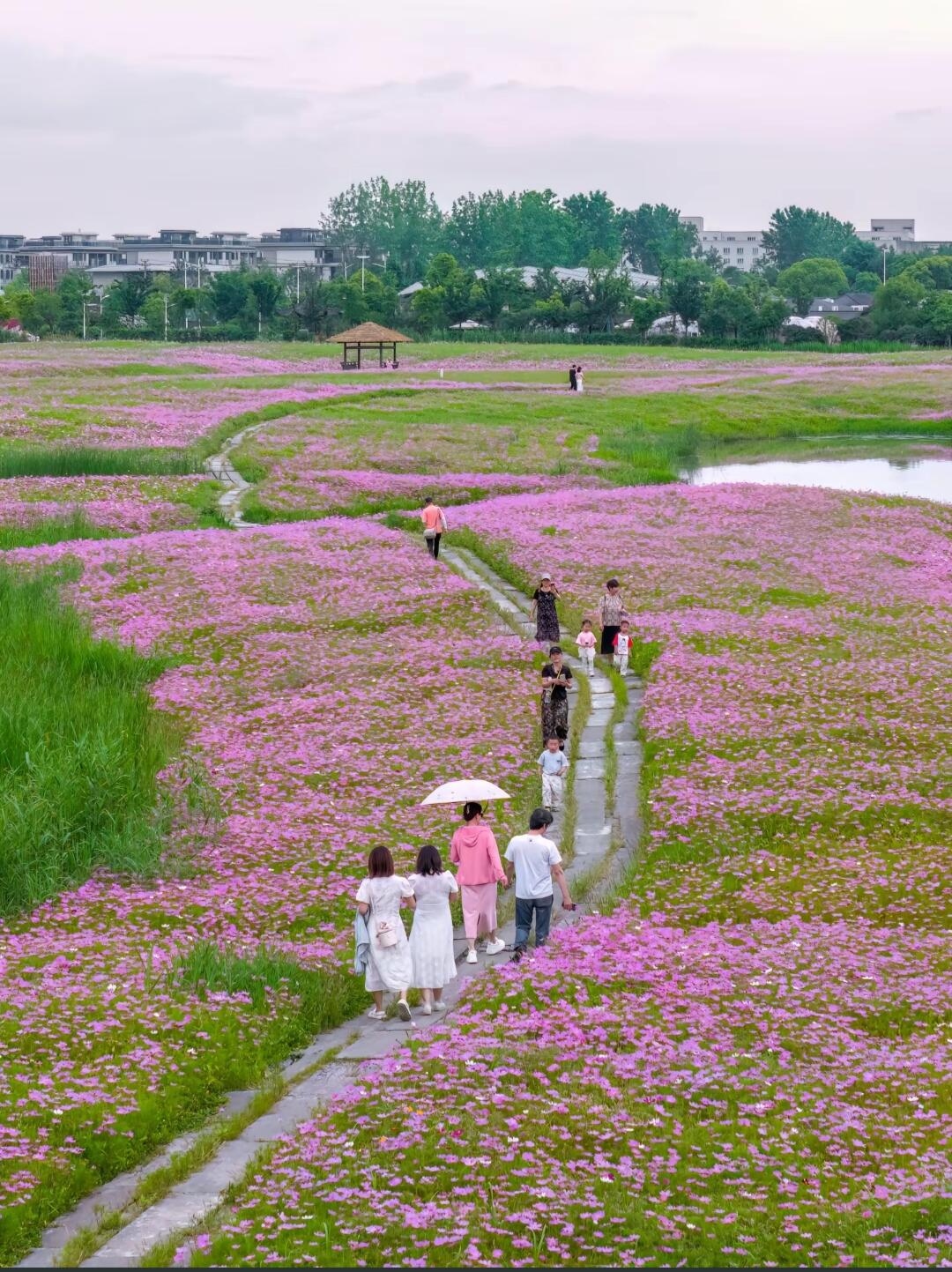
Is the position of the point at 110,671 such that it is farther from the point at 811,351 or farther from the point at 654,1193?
the point at 811,351

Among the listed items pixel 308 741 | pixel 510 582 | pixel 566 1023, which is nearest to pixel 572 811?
pixel 308 741

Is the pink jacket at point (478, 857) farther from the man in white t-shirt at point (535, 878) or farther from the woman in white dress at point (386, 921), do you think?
the woman in white dress at point (386, 921)

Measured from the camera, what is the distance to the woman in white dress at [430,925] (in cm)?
1672

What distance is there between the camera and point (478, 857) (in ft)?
59.2

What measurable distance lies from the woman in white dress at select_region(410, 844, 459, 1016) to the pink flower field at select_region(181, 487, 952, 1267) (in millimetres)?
538

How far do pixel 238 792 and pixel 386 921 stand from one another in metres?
7.84

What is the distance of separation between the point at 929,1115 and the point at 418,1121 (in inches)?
174

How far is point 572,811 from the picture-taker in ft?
77.8

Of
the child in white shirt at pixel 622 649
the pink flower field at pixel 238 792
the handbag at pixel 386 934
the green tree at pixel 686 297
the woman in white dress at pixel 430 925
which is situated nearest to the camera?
the pink flower field at pixel 238 792

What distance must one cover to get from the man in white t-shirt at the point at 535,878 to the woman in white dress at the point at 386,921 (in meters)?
1.52

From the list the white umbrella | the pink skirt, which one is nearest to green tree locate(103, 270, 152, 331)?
the white umbrella

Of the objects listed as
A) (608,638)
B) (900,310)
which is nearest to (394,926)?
(608,638)

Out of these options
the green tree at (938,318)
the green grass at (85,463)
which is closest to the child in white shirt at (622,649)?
the green grass at (85,463)

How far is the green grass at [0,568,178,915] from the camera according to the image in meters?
20.6
